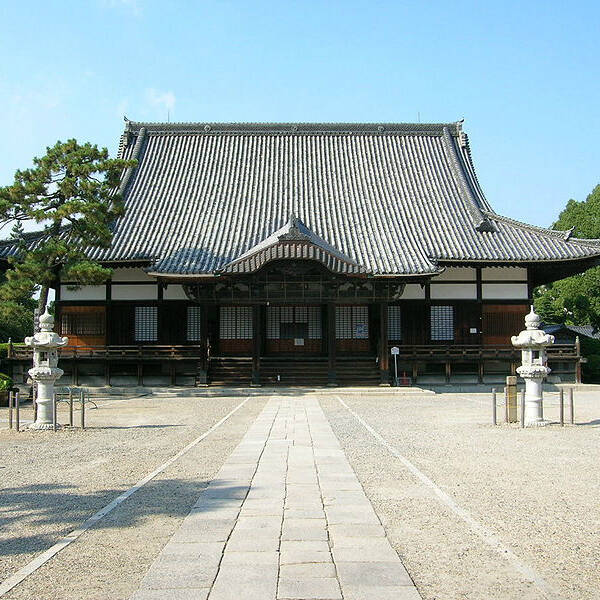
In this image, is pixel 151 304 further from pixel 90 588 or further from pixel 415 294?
pixel 90 588

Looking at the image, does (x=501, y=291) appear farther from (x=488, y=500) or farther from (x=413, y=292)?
(x=488, y=500)

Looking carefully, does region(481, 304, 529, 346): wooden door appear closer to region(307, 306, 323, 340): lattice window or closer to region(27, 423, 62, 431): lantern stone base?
region(307, 306, 323, 340): lattice window

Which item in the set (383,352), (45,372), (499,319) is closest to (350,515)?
(45,372)

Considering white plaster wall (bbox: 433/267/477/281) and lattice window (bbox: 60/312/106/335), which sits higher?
white plaster wall (bbox: 433/267/477/281)

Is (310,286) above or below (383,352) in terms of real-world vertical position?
above

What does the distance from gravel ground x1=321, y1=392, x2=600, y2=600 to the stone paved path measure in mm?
258

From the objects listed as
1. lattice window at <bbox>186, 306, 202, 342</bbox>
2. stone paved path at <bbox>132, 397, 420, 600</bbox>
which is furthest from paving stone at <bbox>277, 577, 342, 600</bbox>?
lattice window at <bbox>186, 306, 202, 342</bbox>

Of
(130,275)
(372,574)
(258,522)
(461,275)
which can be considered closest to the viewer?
(372,574)

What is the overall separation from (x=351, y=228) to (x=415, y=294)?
13.5ft

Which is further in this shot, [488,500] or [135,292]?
[135,292]

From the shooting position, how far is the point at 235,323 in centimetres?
2583

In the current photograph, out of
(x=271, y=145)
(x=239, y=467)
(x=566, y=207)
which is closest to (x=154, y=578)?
(x=239, y=467)

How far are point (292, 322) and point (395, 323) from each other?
4.23 metres

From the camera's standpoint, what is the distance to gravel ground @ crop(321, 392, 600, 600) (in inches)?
176
